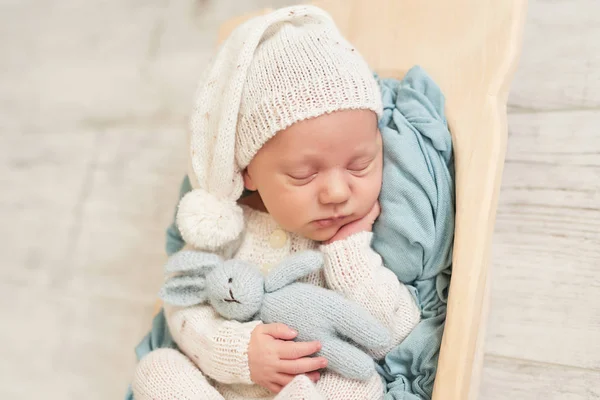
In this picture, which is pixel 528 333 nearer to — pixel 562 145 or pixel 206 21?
pixel 562 145

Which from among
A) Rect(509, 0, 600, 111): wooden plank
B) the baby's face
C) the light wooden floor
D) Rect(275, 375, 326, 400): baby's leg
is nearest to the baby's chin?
the baby's face

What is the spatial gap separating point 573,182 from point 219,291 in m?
0.69

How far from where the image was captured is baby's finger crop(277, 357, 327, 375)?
786mm

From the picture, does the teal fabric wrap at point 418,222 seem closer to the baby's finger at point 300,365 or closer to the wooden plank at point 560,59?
the baby's finger at point 300,365

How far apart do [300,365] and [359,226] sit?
0.23 m

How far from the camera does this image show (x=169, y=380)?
837 mm

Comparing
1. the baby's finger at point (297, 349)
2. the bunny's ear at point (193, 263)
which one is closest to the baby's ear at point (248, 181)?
the bunny's ear at point (193, 263)

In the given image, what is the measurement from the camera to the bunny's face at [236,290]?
81 centimetres

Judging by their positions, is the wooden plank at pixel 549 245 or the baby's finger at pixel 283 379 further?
the wooden plank at pixel 549 245

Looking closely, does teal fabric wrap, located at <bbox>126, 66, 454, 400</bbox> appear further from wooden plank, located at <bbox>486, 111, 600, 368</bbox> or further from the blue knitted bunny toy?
wooden plank, located at <bbox>486, 111, 600, 368</bbox>

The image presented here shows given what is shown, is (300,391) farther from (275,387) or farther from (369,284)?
(369,284)

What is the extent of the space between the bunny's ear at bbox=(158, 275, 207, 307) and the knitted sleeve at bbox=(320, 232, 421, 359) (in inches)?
7.6

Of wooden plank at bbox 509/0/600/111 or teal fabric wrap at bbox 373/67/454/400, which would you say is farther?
wooden plank at bbox 509/0/600/111

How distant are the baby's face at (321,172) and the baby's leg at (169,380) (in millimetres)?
262
